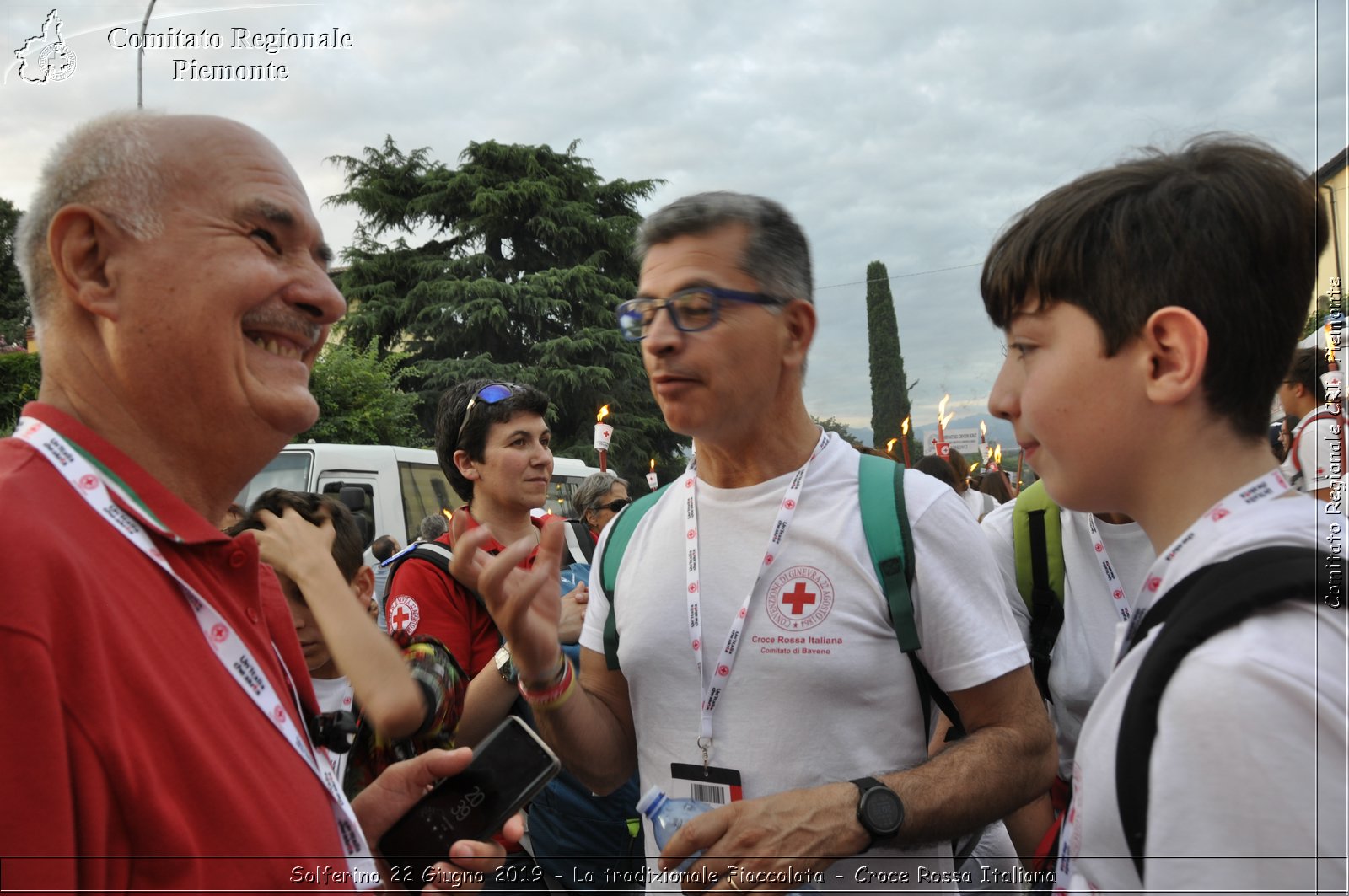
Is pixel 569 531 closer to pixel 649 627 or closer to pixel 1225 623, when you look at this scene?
pixel 649 627

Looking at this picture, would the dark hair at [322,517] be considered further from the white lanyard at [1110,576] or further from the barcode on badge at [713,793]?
the white lanyard at [1110,576]

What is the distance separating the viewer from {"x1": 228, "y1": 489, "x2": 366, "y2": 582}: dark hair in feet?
9.82

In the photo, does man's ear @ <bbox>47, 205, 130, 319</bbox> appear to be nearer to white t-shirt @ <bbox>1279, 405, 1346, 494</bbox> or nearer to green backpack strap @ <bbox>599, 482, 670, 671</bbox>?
green backpack strap @ <bbox>599, 482, 670, 671</bbox>

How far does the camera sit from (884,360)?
52.2m

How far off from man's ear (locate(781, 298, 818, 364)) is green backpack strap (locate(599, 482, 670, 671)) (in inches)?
21.1

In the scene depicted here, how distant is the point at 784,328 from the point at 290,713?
156 cm

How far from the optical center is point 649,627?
2.30 meters

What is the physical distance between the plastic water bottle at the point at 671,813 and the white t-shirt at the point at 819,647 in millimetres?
153

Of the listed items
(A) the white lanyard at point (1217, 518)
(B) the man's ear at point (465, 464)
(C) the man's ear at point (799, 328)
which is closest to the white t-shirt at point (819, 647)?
(C) the man's ear at point (799, 328)

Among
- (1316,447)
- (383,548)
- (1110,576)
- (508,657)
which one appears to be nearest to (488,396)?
(508,657)

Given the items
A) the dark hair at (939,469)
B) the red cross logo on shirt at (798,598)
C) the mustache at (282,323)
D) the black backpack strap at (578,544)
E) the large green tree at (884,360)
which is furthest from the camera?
the large green tree at (884,360)

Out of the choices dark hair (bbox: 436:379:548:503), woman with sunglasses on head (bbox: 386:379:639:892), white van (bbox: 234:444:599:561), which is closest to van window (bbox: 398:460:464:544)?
white van (bbox: 234:444:599:561)

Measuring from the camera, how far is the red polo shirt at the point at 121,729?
1072 millimetres

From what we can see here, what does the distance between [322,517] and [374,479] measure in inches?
332
